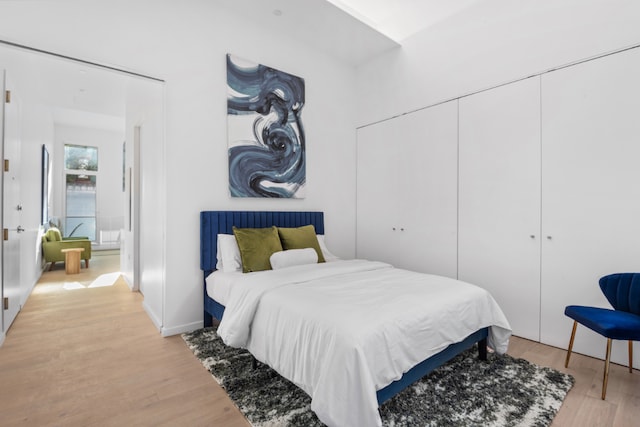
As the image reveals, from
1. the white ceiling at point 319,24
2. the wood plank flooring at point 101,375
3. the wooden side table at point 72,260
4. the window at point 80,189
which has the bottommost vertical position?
the wood plank flooring at point 101,375

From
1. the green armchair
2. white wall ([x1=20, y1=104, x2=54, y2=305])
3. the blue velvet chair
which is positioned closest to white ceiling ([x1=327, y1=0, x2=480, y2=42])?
the blue velvet chair

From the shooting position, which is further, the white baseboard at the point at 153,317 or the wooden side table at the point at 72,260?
the wooden side table at the point at 72,260

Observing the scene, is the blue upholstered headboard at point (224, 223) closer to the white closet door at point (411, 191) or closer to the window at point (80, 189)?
the white closet door at point (411, 191)

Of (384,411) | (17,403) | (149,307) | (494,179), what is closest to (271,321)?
(384,411)

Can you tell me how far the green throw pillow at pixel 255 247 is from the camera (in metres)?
2.92

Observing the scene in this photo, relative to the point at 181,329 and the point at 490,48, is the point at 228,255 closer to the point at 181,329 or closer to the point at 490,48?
the point at 181,329

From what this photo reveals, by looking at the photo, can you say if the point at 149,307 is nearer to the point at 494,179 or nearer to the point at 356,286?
the point at 356,286

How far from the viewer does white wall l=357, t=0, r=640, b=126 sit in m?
2.53

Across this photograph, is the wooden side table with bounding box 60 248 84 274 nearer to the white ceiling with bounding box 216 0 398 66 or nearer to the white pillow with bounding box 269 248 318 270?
the white pillow with bounding box 269 248 318 270

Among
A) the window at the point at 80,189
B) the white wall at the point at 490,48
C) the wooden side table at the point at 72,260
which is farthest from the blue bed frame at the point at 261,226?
the window at the point at 80,189

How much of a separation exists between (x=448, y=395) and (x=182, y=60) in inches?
139

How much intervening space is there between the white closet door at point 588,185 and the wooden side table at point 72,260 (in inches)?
268

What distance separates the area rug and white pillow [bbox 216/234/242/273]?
2.56 ft

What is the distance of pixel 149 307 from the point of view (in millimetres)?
3498
